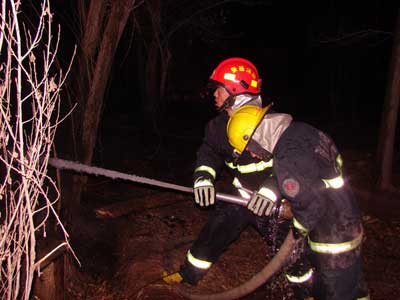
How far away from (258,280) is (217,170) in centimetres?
113

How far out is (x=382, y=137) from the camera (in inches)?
283

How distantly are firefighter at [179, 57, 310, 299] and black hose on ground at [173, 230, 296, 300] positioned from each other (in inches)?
5.4

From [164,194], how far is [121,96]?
18608mm

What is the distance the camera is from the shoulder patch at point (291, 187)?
3039 millimetres

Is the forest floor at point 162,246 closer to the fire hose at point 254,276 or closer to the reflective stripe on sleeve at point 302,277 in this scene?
the fire hose at point 254,276

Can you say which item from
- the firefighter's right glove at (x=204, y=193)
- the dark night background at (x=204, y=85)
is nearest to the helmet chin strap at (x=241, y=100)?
the dark night background at (x=204, y=85)

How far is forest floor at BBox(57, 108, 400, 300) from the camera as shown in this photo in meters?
4.49

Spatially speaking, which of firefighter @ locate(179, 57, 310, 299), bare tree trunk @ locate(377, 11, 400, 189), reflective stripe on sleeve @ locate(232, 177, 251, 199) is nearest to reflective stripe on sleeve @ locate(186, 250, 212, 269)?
firefighter @ locate(179, 57, 310, 299)

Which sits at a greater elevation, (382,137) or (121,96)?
(382,137)

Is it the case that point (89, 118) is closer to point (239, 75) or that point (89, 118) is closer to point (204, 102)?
point (239, 75)

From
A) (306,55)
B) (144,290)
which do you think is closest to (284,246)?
(144,290)

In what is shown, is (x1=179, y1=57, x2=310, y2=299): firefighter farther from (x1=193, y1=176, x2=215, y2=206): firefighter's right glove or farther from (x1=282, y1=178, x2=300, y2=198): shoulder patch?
(x1=282, y1=178, x2=300, y2=198): shoulder patch

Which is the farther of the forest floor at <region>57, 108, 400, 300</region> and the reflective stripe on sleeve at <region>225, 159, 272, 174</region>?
the forest floor at <region>57, 108, 400, 300</region>

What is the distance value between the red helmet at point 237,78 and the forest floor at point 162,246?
2.03 meters
